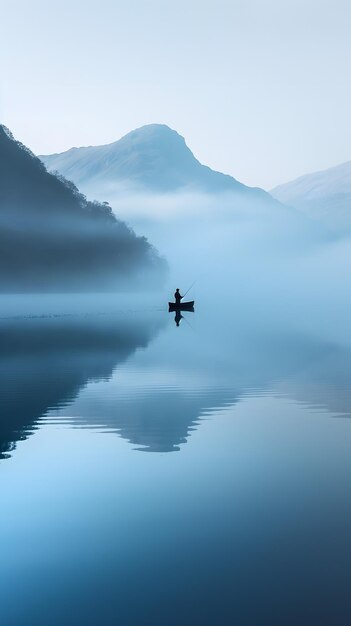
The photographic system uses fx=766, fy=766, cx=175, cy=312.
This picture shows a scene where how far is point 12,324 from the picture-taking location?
80438mm

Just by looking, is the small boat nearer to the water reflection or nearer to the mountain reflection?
the mountain reflection

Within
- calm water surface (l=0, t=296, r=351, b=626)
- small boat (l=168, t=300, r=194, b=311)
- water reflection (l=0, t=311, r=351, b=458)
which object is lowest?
calm water surface (l=0, t=296, r=351, b=626)

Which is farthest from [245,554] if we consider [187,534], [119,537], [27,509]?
[27,509]

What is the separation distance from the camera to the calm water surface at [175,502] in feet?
31.8

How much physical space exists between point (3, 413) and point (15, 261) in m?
175

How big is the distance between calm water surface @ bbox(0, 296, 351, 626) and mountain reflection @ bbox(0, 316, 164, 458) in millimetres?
211

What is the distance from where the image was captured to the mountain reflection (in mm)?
24469

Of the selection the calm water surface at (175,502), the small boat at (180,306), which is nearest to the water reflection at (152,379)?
the calm water surface at (175,502)

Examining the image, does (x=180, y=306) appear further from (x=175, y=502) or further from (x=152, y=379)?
(x=175, y=502)

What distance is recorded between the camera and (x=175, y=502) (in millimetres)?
13992

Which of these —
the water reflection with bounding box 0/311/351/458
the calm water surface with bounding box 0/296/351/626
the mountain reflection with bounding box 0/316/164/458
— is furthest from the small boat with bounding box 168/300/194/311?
the calm water surface with bounding box 0/296/351/626

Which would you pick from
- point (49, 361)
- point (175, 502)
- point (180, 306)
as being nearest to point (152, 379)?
point (49, 361)

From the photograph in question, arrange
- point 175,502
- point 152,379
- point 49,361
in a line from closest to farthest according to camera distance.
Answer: point 175,502, point 152,379, point 49,361

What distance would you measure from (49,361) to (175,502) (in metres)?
29.2
